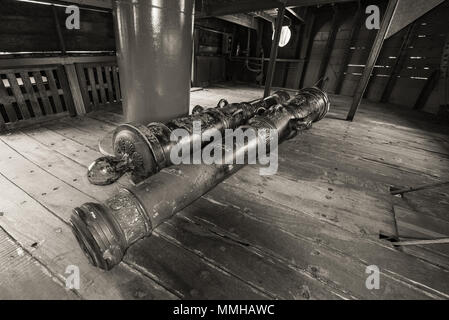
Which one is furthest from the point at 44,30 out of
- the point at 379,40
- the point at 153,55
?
the point at 379,40

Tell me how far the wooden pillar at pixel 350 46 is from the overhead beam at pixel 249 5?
4.13 metres

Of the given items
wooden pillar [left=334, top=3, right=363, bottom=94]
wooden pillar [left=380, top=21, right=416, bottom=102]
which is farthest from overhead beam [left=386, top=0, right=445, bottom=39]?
wooden pillar [left=334, top=3, right=363, bottom=94]

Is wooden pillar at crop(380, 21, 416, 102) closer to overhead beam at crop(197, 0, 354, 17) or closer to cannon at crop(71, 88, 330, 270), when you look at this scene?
overhead beam at crop(197, 0, 354, 17)

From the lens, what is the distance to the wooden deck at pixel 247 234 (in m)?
1.06

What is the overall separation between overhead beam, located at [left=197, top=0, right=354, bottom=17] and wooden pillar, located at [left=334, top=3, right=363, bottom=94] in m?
4.13

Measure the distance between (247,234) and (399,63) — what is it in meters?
7.88

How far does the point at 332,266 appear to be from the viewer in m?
1.21

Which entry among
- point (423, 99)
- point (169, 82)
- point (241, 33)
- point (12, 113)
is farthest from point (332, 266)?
point (241, 33)

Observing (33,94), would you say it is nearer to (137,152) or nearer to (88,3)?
(88,3)

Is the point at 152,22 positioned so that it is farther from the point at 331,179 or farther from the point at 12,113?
the point at 12,113

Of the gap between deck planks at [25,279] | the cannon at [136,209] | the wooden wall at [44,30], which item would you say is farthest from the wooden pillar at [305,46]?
the gap between deck planks at [25,279]

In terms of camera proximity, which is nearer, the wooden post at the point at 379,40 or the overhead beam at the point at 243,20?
the wooden post at the point at 379,40

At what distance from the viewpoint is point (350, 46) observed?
24.1 ft

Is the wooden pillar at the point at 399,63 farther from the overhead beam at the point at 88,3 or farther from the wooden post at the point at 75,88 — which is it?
the wooden post at the point at 75,88
